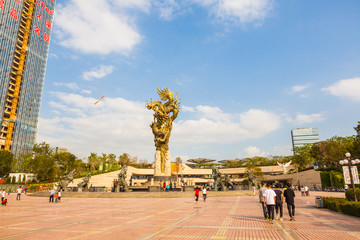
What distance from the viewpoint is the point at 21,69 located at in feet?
262

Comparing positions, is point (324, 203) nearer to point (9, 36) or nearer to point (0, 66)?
point (0, 66)

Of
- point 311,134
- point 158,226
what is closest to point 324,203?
point 158,226

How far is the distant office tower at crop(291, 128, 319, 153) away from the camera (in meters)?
173

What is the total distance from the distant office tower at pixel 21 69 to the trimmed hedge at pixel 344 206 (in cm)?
8728

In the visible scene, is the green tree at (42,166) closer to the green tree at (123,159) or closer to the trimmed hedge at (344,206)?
the green tree at (123,159)

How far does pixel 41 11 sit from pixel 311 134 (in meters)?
184

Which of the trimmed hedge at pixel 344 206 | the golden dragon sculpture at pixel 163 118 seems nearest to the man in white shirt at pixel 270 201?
the trimmed hedge at pixel 344 206

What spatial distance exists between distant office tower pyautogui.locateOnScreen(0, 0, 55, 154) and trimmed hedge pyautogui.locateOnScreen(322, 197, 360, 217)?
8728 cm

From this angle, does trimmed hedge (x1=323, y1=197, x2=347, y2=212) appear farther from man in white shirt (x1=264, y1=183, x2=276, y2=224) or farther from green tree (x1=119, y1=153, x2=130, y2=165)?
green tree (x1=119, y1=153, x2=130, y2=165)

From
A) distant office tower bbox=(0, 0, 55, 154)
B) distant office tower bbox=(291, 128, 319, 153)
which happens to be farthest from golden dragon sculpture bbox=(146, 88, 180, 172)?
distant office tower bbox=(291, 128, 319, 153)

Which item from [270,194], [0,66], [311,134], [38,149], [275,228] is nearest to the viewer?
[275,228]

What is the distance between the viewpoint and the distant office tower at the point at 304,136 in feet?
569

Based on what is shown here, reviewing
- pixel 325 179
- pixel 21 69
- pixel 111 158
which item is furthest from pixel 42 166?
pixel 325 179

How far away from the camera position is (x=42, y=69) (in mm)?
88812
